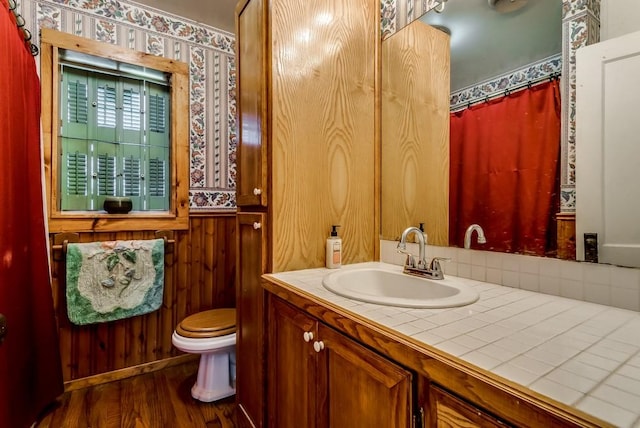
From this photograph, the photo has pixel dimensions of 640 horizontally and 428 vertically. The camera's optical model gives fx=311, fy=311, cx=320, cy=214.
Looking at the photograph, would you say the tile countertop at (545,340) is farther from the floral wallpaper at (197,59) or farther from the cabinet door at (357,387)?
the floral wallpaper at (197,59)

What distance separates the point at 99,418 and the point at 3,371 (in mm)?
600

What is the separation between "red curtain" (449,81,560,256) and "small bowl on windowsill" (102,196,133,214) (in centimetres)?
190

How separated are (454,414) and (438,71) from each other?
1233 millimetres

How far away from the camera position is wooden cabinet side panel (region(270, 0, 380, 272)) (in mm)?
1257

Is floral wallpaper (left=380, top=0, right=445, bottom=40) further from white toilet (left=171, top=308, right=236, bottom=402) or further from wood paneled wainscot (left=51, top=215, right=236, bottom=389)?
white toilet (left=171, top=308, right=236, bottom=402)

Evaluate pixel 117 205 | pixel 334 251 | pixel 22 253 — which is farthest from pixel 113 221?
pixel 334 251

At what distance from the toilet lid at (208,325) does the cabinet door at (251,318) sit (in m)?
0.26

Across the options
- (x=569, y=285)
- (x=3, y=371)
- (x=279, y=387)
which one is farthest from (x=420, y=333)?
(x=3, y=371)

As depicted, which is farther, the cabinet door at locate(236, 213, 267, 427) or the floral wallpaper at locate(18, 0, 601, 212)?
the floral wallpaper at locate(18, 0, 601, 212)

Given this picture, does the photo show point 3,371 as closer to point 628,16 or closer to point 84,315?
point 84,315

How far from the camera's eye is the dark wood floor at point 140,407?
1.57 metres

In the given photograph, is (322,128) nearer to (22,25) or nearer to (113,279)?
(22,25)

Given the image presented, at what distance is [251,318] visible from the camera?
138 cm

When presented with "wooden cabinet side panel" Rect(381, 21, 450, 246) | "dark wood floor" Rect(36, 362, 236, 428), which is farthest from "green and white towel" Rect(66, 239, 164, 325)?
"wooden cabinet side panel" Rect(381, 21, 450, 246)
